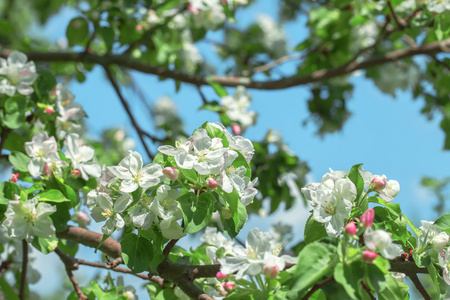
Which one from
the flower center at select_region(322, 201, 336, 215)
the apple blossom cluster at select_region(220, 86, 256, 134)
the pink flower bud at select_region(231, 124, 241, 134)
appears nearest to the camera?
the flower center at select_region(322, 201, 336, 215)

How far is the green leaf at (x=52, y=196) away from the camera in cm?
158

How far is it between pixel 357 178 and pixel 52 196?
90 centimetres

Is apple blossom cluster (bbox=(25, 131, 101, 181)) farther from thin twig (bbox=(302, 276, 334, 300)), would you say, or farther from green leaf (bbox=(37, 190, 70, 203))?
thin twig (bbox=(302, 276, 334, 300))

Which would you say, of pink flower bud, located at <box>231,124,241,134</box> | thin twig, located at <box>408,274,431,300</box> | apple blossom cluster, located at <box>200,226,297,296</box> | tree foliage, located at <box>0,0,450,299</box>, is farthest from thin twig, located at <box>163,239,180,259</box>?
pink flower bud, located at <box>231,124,241,134</box>

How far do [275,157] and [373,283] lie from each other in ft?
6.54

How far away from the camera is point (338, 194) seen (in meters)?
1.26

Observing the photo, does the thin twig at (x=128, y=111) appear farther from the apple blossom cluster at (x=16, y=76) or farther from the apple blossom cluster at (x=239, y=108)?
the apple blossom cluster at (x=16, y=76)

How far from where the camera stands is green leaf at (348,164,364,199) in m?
1.29

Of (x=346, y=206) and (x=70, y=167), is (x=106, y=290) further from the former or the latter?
(x=346, y=206)

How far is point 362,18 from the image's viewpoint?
9.97 ft

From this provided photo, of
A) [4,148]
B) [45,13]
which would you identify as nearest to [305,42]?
[4,148]

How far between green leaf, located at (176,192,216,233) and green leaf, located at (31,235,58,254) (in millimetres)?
564

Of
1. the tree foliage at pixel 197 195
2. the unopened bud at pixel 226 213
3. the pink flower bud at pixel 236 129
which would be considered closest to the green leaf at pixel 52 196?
the tree foliage at pixel 197 195

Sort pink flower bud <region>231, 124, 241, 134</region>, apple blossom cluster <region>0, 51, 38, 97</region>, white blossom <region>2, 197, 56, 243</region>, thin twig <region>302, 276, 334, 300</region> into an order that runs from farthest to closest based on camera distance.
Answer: pink flower bud <region>231, 124, 241, 134</region> → apple blossom cluster <region>0, 51, 38, 97</region> → white blossom <region>2, 197, 56, 243</region> → thin twig <region>302, 276, 334, 300</region>
